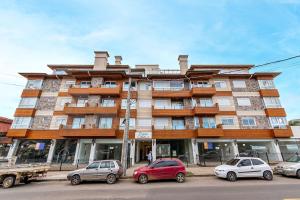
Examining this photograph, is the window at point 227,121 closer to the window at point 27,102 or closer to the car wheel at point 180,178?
the car wheel at point 180,178

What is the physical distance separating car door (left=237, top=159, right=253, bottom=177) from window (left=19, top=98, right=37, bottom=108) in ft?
88.1

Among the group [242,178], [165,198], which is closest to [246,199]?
[165,198]

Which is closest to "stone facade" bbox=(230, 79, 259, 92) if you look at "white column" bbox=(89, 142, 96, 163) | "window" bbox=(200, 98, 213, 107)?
"window" bbox=(200, 98, 213, 107)

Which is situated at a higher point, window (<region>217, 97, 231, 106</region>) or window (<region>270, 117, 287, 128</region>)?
window (<region>217, 97, 231, 106</region>)

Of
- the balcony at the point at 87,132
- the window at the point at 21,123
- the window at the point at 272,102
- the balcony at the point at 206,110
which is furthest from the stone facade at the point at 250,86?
the window at the point at 21,123

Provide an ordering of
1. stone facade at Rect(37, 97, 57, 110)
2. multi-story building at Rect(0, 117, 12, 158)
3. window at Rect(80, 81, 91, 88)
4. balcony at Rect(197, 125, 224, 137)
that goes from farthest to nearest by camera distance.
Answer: multi-story building at Rect(0, 117, 12, 158)
window at Rect(80, 81, 91, 88)
stone facade at Rect(37, 97, 57, 110)
balcony at Rect(197, 125, 224, 137)

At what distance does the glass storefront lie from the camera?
20.9 meters

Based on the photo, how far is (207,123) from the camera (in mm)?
21594

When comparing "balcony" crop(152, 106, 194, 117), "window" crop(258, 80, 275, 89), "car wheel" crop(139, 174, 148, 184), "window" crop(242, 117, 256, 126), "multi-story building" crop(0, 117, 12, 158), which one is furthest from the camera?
"multi-story building" crop(0, 117, 12, 158)

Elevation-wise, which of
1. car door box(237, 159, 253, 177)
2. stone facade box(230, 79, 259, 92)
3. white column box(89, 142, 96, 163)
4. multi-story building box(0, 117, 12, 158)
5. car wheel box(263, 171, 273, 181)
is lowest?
car wheel box(263, 171, 273, 181)

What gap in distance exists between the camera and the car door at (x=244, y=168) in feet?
36.0

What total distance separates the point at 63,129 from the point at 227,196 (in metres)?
20.3

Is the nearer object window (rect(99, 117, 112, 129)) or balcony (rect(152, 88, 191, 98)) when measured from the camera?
window (rect(99, 117, 112, 129))

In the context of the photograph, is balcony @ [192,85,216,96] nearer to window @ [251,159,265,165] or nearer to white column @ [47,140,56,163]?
window @ [251,159,265,165]
